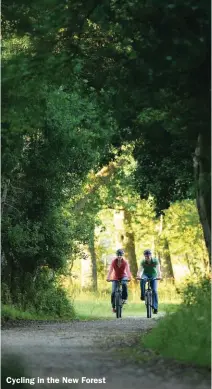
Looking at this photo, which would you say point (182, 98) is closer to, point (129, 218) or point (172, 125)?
point (172, 125)

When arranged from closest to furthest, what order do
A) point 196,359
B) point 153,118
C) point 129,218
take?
point 196,359, point 153,118, point 129,218

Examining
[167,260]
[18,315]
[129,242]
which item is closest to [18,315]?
[18,315]

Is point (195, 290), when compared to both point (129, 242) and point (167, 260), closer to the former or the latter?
point (129, 242)

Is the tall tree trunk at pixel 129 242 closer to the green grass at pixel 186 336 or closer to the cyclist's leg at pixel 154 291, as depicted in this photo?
the cyclist's leg at pixel 154 291

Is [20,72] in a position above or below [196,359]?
above

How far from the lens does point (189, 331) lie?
15367 millimetres

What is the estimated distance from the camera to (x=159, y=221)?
6344 cm

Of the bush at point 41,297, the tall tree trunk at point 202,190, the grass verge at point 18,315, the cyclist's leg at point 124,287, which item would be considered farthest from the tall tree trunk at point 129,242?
the tall tree trunk at point 202,190

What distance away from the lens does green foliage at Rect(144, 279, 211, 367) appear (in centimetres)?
1447

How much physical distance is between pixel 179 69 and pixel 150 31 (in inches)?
38.9

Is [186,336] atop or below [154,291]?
below

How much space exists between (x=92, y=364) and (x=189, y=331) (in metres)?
1.88

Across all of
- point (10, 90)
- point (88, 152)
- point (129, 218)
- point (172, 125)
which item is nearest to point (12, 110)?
point (10, 90)

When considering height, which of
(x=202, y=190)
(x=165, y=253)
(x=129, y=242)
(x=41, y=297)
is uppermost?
(x=129, y=242)
